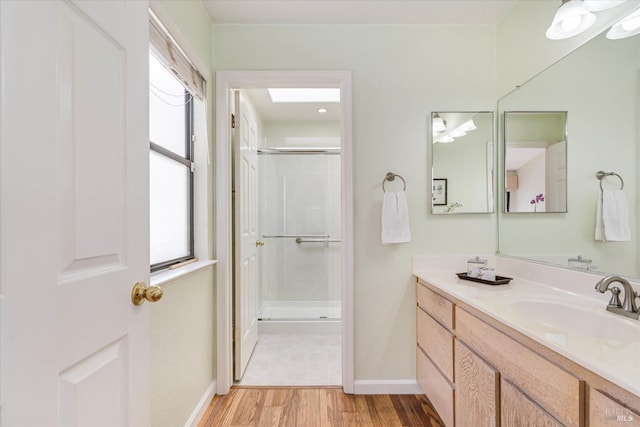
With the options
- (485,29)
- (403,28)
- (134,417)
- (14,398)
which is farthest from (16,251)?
(485,29)

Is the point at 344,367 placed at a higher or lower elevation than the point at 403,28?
lower

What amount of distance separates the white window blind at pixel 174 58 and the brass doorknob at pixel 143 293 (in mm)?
1028

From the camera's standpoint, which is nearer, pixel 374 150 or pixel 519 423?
pixel 519 423

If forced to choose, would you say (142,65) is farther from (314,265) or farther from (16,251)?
(314,265)

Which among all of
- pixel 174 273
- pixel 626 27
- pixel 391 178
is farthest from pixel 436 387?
pixel 626 27

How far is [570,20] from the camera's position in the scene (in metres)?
1.48

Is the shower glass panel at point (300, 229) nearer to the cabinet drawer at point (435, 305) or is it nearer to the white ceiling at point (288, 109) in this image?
the white ceiling at point (288, 109)

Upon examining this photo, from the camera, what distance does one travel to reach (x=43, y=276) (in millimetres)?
569

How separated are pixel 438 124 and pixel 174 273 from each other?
180 cm

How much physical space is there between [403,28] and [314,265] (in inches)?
98.1

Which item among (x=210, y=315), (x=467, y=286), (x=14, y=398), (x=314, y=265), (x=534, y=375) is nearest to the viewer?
(x=14, y=398)

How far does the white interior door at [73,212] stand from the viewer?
1.71ft

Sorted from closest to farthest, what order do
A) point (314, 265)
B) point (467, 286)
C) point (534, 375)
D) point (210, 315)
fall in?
point (534, 375), point (467, 286), point (210, 315), point (314, 265)

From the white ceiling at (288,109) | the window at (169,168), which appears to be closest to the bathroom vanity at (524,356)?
the window at (169,168)
